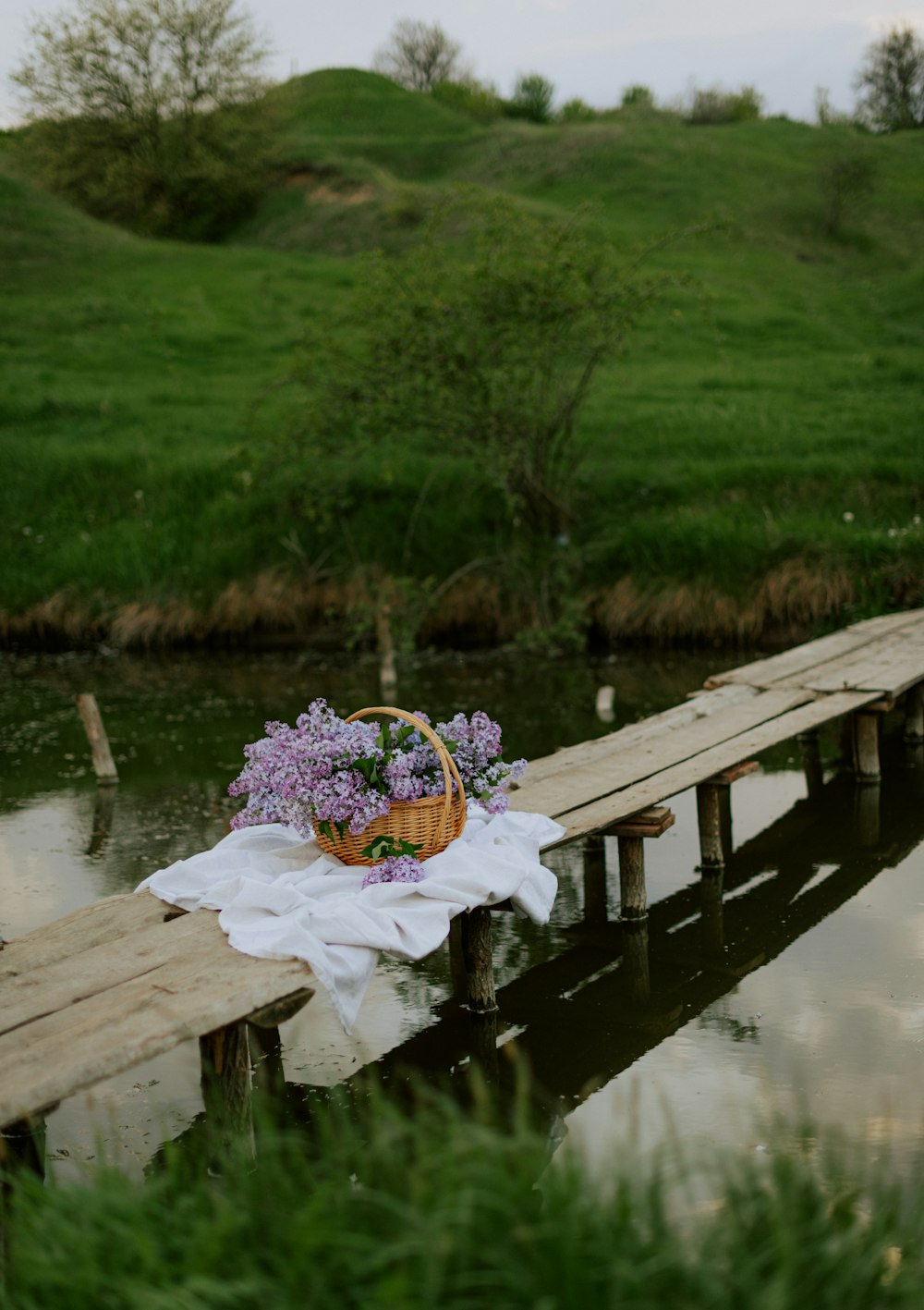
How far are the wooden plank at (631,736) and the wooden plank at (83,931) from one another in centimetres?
251

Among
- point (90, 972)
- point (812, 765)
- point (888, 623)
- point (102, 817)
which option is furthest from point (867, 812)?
point (90, 972)

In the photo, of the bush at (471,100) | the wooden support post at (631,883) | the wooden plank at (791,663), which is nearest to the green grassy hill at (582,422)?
the wooden plank at (791,663)

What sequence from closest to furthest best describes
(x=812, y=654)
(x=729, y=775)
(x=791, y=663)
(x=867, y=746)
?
(x=729, y=775)
(x=867, y=746)
(x=791, y=663)
(x=812, y=654)

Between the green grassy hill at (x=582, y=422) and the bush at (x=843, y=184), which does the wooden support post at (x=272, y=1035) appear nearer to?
the green grassy hill at (x=582, y=422)

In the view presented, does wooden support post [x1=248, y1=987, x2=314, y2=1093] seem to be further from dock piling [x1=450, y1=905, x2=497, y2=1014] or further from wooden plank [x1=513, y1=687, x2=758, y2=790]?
wooden plank [x1=513, y1=687, x2=758, y2=790]

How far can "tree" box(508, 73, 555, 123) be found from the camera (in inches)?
2340

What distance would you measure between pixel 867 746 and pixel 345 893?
6218mm

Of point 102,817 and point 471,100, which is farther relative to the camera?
point 471,100

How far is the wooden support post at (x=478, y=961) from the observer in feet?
20.4

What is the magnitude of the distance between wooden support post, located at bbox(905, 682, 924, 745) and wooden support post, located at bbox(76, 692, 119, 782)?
6998 mm

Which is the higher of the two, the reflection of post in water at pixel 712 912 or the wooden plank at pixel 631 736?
the wooden plank at pixel 631 736

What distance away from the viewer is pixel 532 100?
60719mm

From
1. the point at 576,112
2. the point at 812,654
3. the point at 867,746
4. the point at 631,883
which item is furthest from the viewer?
the point at 576,112

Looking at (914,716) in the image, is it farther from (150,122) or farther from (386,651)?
(150,122)
